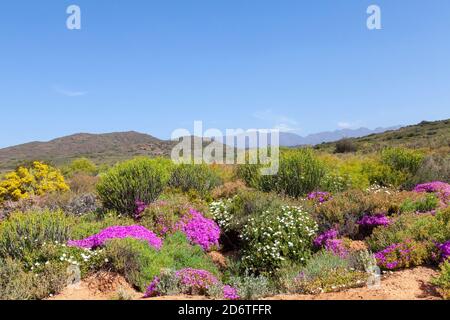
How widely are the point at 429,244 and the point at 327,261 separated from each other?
5.28 ft

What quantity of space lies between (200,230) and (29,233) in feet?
12.3

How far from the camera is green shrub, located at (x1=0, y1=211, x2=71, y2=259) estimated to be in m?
7.07

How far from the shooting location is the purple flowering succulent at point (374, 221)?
8.80 meters

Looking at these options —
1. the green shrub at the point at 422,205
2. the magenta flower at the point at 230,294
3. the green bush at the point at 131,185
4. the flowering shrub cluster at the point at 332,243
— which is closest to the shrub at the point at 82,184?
the green bush at the point at 131,185

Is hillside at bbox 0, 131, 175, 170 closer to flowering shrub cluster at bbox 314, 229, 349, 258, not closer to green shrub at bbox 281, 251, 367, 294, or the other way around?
flowering shrub cluster at bbox 314, 229, 349, 258

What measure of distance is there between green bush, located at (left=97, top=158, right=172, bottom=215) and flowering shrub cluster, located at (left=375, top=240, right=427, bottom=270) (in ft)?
20.6

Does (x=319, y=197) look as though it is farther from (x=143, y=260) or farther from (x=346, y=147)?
(x=346, y=147)

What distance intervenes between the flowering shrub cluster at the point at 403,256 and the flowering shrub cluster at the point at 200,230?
3.93 m

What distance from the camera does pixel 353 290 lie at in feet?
18.3

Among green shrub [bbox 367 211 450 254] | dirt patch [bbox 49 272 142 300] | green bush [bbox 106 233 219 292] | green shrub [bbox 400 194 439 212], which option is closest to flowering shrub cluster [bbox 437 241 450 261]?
green shrub [bbox 367 211 450 254]

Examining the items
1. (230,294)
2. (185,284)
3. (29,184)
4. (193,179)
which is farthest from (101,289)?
(29,184)
